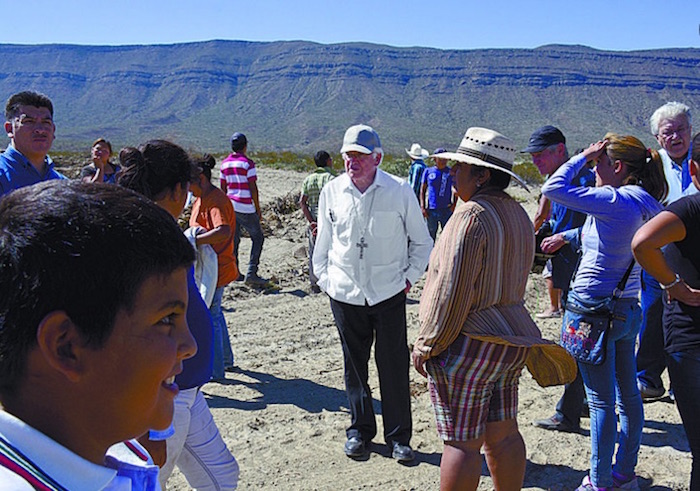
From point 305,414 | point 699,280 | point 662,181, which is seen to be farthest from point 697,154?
point 305,414

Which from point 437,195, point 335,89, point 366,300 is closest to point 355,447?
point 366,300

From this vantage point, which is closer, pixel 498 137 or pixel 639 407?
pixel 498 137

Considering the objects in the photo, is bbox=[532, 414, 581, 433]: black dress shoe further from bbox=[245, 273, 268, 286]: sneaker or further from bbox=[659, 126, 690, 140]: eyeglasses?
bbox=[245, 273, 268, 286]: sneaker

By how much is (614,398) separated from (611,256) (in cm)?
75

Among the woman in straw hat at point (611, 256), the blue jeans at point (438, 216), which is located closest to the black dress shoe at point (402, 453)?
the woman in straw hat at point (611, 256)

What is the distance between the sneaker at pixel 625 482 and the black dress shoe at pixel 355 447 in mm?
1537

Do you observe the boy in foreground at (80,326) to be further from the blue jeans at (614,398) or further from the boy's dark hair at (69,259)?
the blue jeans at (614,398)

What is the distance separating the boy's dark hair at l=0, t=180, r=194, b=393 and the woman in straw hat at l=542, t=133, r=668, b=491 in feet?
9.61

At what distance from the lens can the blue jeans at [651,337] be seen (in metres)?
5.02

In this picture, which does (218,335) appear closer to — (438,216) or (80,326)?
(80,326)

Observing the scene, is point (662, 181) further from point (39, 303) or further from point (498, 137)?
point (39, 303)

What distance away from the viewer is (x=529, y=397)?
5406 mm

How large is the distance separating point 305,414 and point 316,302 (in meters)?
3.34

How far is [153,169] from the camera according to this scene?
9.00ft
